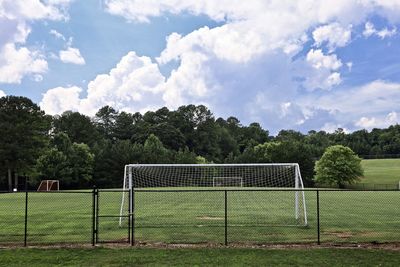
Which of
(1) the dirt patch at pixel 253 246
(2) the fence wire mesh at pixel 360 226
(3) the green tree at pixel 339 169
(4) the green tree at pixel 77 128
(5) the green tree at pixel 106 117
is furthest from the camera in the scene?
(5) the green tree at pixel 106 117

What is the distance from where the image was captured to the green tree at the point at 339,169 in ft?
238

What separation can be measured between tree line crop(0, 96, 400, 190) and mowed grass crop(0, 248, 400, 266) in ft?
181

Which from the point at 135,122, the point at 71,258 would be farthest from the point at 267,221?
the point at 135,122

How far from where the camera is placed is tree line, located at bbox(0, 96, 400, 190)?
64.8m

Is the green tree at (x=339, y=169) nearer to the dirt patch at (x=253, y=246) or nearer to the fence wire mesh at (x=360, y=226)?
the fence wire mesh at (x=360, y=226)

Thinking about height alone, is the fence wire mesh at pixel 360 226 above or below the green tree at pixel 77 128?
below

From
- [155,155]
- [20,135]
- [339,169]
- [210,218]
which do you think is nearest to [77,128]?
[155,155]

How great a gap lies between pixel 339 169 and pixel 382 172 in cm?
2420

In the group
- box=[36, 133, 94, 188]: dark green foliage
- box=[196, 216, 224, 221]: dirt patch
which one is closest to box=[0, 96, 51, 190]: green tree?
box=[36, 133, 94, 188]: dark green foliage

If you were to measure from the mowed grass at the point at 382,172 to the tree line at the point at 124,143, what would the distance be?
11217 millimetres

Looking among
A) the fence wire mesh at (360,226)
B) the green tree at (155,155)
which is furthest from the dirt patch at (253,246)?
the green tree at (155,155)

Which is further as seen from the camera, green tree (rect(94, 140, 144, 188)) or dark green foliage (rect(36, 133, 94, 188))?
green tree (rect(94, 140, 144, 188))

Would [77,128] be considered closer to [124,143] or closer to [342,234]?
[124,143]

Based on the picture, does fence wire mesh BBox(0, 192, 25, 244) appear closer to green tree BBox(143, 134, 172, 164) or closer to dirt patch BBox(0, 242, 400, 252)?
dirt patch BBox(0, 242, 400, 252)
